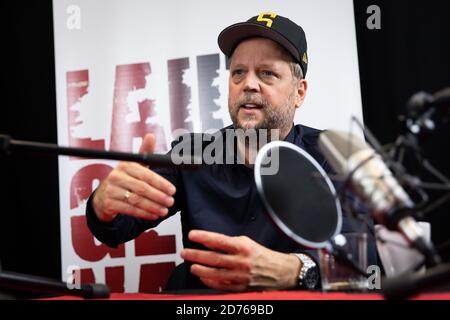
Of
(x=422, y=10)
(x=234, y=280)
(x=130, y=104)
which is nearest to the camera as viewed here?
(x=234, y=280)

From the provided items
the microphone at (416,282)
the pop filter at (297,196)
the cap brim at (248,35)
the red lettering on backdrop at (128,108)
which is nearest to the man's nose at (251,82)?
the cap brim at (248,35)

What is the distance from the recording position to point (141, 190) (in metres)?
1.11

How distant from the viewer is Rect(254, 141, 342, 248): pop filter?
907 millimetres

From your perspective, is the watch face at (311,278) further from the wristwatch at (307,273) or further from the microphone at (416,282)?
the microphone at (416,282)

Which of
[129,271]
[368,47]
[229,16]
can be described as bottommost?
[129,271]

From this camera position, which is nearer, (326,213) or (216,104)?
(326,213)

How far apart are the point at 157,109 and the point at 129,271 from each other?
642mm

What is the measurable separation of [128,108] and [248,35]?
0.62 metres

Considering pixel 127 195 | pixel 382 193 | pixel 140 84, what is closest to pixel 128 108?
pixel 140 84

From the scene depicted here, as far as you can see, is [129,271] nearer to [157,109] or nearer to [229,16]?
[157,109]

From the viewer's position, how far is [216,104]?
215cm
